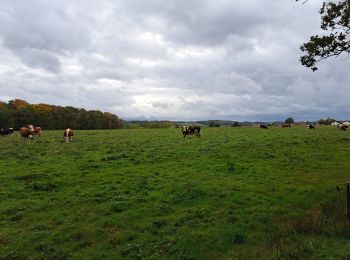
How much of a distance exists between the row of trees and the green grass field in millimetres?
77285

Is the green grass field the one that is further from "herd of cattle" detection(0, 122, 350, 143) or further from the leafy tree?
the leafy tree

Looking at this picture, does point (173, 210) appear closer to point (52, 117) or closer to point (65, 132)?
point (65, 132)

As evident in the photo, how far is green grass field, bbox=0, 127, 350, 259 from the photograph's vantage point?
10609mm

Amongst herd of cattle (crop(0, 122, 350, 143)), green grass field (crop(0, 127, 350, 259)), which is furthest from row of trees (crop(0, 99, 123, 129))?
green grass field (crop(0, 127, 350, 259))

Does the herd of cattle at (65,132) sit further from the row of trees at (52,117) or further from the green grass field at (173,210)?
the row of trees at (52,117)

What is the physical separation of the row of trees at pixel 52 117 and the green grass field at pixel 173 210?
254 ft

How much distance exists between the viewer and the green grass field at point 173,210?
10.6m

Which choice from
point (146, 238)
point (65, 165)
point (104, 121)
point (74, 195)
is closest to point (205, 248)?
point (146, 238)

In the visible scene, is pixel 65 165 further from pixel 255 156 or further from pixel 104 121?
pixel 104 121

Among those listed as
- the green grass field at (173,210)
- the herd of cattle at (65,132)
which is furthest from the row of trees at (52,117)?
the green grass field at (173,210)

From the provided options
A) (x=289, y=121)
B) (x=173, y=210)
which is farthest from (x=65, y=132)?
(x=289, y=121)

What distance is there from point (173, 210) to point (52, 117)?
10543 centimetres

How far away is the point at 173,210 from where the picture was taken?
1414 centimetres

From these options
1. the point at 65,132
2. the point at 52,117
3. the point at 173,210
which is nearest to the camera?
the point at 173,210
